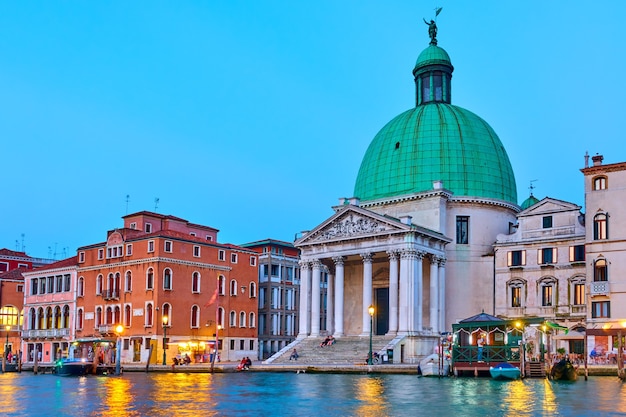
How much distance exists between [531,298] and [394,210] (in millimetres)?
12606

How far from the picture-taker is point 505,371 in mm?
39000

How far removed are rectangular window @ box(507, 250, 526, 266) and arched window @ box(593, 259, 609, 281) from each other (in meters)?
7.23

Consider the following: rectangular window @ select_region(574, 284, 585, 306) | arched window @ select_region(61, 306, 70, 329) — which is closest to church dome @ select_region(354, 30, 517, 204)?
rectangular window @ select_region(574, 284, 585, 306)

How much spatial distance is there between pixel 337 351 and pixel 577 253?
17292 millimetres

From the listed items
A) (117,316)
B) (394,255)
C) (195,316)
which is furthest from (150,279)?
(394,255)

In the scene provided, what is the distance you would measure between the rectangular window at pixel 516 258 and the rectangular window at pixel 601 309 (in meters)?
7.78

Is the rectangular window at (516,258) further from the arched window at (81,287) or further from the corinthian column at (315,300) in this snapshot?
the arched window at (81,287)

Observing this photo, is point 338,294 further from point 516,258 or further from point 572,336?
point 572,336

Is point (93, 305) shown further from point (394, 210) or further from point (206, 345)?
point (394, 210)

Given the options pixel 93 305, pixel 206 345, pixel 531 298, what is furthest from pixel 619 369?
pixel 93 305

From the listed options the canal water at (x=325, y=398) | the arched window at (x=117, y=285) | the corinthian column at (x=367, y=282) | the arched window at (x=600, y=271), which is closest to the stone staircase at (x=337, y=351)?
the corinthian column at (x=367, y=282)

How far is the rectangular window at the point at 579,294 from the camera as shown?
54.3 m

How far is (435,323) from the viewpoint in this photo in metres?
58.1

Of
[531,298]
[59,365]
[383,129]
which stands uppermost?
[383,129]
